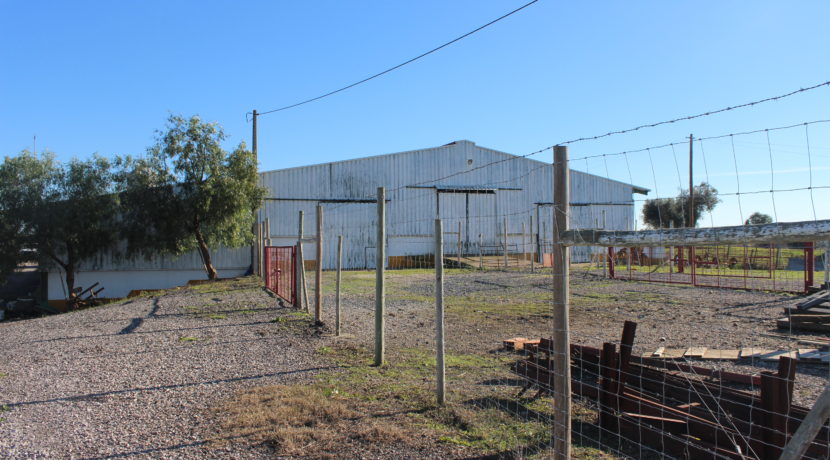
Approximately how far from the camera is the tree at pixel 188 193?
28156mm

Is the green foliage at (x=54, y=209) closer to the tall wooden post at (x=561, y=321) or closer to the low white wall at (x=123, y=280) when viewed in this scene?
the low white wall at (x=123, y=280)

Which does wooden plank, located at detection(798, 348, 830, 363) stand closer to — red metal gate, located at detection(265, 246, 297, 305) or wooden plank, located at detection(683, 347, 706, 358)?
wooden plank, located at detection(683, 347, 706, 358)

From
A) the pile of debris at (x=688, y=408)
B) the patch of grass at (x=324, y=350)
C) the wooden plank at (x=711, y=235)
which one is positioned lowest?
the patch of grass at (x=324, y=350)

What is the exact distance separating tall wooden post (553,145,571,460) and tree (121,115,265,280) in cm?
2638

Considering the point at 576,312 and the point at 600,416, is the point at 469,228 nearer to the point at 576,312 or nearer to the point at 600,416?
the point at 576,312

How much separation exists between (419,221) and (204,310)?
23.8m

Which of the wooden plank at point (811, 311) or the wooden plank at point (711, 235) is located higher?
A: the wooden plank at point (711, 235)

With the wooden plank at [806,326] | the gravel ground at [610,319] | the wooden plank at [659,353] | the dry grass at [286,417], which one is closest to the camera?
the dry grass at [286,417]

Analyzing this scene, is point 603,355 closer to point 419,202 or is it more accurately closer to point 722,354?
point 722,354

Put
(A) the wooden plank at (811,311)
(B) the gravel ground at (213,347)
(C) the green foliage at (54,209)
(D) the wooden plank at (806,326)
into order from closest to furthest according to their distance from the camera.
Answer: (B) the gravel ground at (213,347)
(D) the wooden plank at (806,326)
(A) the wooden plank at (811,311)
(C) the green foliage at (54,209)

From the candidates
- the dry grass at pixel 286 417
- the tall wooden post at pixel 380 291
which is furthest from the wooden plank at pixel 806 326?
the dry grass at pixel 286 417

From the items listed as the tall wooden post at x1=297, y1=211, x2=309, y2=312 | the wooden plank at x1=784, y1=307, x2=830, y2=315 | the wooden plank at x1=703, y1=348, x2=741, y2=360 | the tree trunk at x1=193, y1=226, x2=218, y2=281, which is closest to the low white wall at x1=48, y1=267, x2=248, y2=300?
the tree trunk at x1=193, y1=226, x2=218, y2=281

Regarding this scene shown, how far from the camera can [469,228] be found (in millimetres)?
37156

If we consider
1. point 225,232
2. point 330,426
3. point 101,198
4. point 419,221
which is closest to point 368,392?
point 330,426
